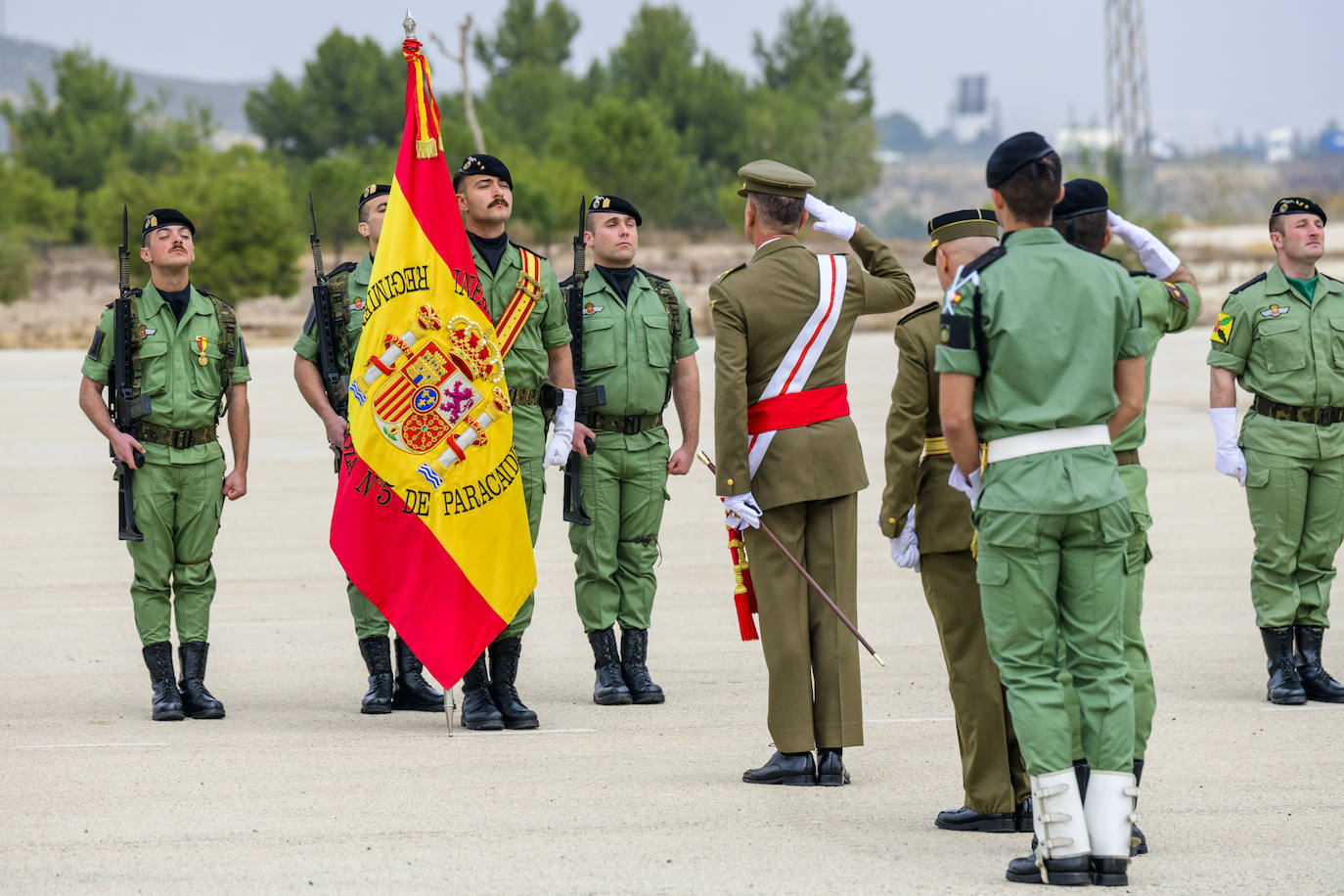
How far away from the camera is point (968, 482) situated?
15.8 ft

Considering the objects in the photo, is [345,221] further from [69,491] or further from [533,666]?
[533,666]

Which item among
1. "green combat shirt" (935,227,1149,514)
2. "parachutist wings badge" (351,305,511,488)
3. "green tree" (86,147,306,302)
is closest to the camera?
"green combat shirt" (935,227,1149,514)

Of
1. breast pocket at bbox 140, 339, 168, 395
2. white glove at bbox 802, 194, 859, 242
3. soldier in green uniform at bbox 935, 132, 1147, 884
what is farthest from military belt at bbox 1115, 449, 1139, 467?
breast pocket at bbox 140, 339, 168, 395

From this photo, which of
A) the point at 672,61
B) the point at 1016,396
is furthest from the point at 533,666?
the point at 672,61

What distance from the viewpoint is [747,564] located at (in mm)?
6215

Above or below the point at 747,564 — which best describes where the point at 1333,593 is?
below

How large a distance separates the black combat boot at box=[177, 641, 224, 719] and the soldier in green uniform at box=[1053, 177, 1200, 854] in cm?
397

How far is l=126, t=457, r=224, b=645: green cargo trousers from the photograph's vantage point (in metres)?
7.22

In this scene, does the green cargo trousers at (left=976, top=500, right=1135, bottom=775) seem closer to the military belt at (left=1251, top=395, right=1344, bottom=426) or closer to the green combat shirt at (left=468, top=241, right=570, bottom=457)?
the green combat shirt at (left=468, top=241, right=570, bottom=457)

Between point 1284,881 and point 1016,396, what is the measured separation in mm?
1576

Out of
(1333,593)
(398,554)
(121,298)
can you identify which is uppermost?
(121,298)

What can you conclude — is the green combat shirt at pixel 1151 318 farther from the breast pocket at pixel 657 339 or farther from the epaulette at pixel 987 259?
the breast pocket at pixel 657 339

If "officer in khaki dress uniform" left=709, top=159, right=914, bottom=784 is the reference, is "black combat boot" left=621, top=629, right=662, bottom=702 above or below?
below

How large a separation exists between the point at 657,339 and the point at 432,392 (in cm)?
134
